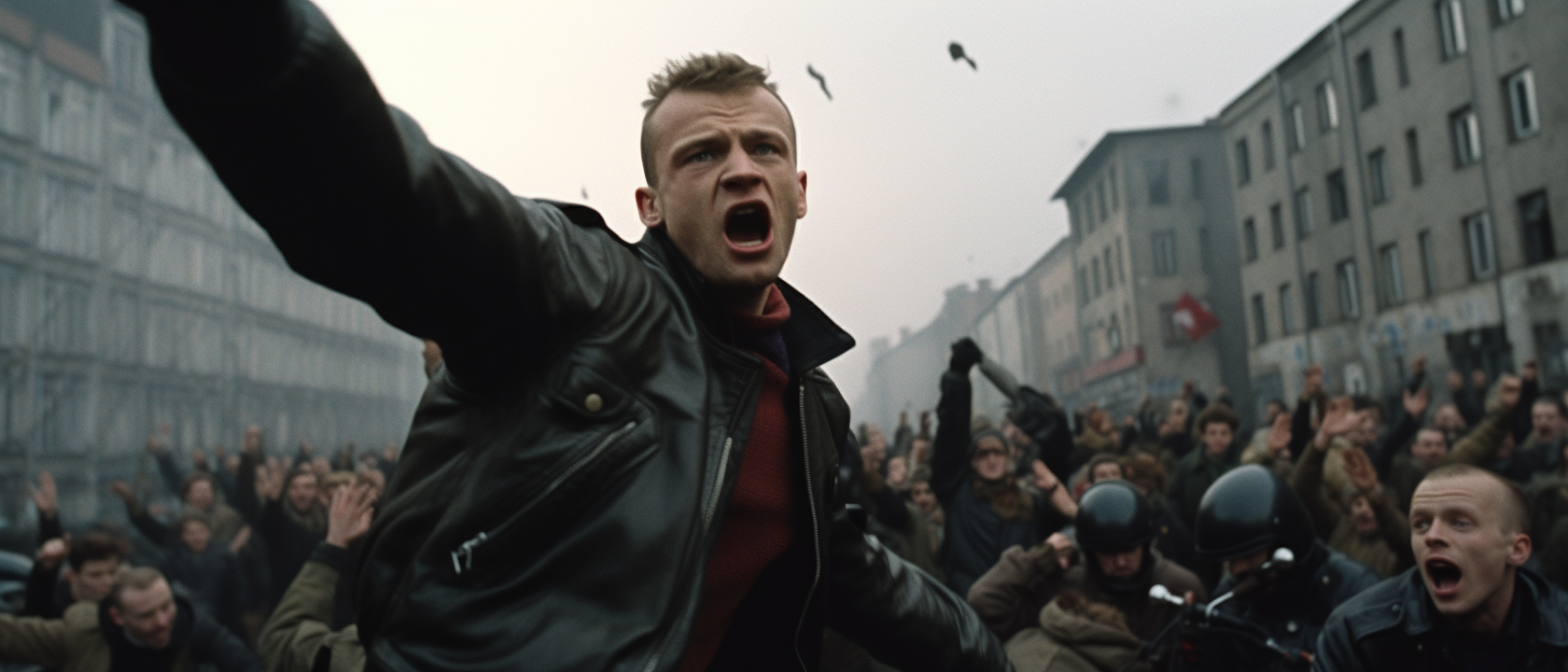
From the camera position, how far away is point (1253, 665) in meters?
4.38

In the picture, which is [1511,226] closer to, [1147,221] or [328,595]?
[1147,221]

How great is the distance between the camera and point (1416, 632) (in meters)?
3.59

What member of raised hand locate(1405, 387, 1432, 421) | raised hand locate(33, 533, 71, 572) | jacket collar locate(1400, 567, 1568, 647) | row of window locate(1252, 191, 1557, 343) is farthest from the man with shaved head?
row of window locate(1252, 191, 1557, 343)

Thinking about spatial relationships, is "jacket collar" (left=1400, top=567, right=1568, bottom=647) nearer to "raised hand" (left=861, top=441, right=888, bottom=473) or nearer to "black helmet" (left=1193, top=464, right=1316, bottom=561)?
"black helmet" (left=1193, top=464, right=1316, bottom=561)

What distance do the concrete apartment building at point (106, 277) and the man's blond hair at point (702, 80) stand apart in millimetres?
25487

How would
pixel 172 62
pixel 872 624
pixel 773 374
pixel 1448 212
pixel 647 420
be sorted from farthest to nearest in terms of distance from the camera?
pixel 1448 212 < pixel 872 624 < pixel 773 374 < pixel 647 420 < pixel 172 62

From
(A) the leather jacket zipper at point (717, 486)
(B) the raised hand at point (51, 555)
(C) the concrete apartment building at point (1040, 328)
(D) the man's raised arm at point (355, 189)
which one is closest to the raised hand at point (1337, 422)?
(A) the leather jacket zipper at point (717, 486)

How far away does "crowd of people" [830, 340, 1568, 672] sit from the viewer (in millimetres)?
3631

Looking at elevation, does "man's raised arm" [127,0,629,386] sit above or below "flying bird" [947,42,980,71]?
below

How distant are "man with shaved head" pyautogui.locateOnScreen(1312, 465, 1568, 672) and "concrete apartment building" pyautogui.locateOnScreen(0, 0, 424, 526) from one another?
25.1 meters

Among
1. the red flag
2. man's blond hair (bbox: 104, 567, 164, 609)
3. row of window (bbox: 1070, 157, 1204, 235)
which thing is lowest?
man's blond hair (bbox: 104, 567, 164, 609)

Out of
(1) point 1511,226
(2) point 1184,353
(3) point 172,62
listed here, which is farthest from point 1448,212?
(3) point 172,62

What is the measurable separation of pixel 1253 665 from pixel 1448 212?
2796cm

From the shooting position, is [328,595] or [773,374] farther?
[328,595]
